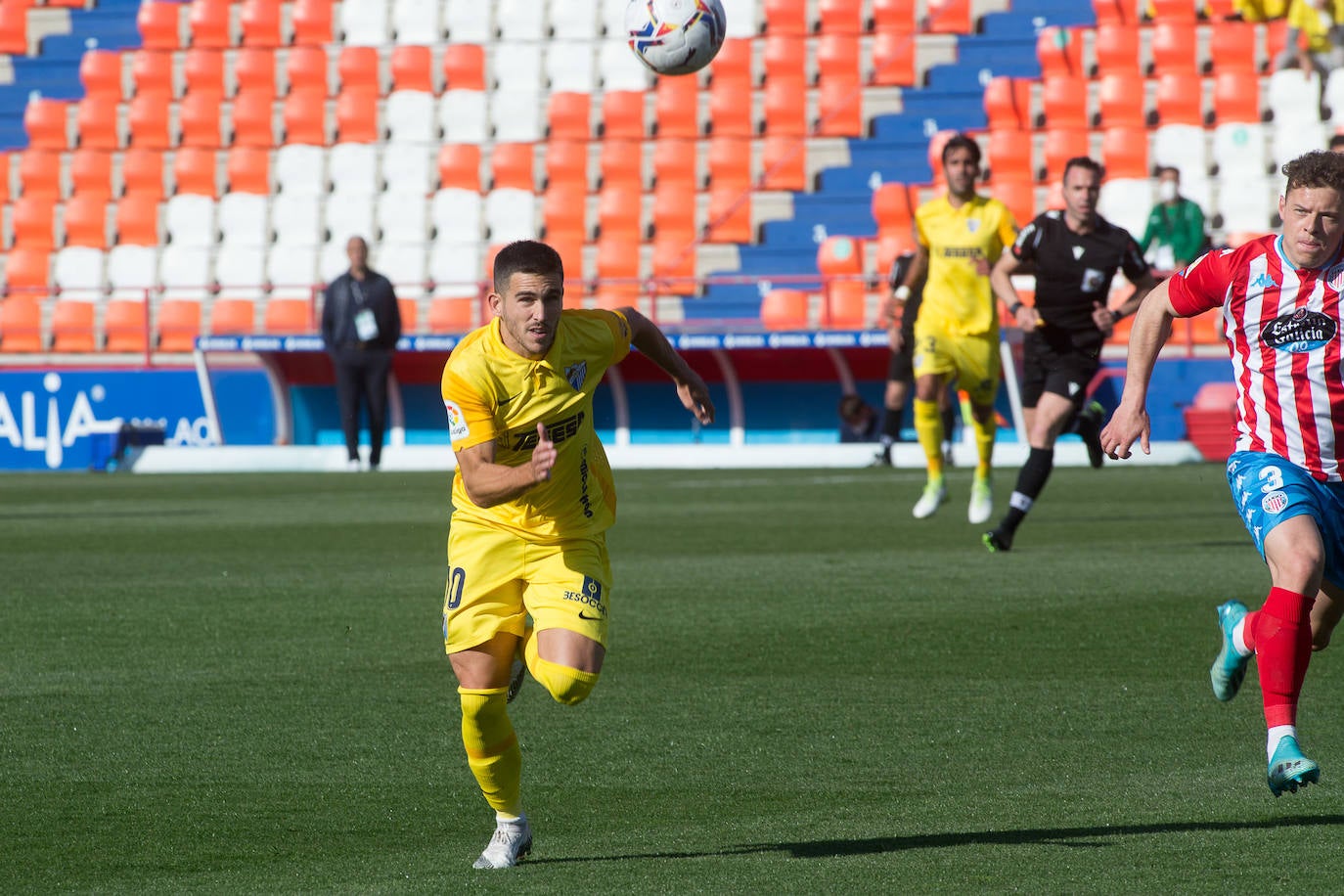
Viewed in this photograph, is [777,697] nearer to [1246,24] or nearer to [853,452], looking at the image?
[853,452]

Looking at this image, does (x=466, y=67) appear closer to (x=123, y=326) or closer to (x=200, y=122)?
(x=200, y=122)

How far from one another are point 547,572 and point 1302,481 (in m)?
1.87

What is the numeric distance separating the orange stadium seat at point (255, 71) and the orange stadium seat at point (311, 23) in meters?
0.73

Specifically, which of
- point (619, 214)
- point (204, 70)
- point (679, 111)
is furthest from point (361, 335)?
point (204, 70)

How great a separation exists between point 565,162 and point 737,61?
252cm

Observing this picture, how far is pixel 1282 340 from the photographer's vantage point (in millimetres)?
4816

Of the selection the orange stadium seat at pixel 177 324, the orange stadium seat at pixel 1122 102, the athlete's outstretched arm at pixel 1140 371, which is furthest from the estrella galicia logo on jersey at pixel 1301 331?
the orange stadium seat at pixel 177 324

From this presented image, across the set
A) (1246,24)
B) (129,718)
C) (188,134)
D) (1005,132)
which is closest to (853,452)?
(1005,132)

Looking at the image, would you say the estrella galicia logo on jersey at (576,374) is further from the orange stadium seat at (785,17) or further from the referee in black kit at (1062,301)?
the orange stadium seat at (785,17)

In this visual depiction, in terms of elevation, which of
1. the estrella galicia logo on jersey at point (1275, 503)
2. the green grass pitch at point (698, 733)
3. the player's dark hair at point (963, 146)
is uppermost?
the player's dark hair at point (963, 146)

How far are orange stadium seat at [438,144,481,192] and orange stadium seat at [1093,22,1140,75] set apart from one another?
760 centimetres

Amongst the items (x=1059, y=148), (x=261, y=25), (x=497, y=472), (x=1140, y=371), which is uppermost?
(x=261, y=25)

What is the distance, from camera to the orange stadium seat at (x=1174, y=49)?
2248 centimetres

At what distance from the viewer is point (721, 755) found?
16.7 feet
